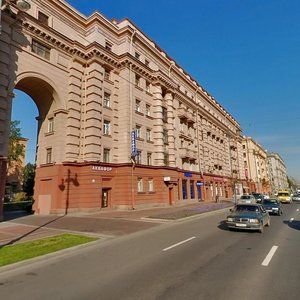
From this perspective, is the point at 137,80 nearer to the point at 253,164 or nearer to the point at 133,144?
the point at 133,144

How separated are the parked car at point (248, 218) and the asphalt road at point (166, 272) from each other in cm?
195

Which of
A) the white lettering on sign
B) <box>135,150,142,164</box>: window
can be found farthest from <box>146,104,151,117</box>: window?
the white lettering on sign

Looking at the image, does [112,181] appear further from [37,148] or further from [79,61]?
[79,61]

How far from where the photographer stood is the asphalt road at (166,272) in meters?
5.75

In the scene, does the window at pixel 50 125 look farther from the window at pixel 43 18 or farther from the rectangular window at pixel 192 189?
the rectangular window at pixel 192 189

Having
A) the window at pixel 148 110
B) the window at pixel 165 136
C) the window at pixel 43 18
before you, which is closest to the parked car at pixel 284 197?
the window at pixel 165 136

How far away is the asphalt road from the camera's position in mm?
5754

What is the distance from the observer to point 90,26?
30.3 metres

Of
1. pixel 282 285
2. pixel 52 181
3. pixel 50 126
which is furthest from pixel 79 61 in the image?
pixel 282 285

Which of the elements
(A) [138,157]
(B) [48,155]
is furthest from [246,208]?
(B) [48,155]

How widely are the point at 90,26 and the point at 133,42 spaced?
19.4 ft

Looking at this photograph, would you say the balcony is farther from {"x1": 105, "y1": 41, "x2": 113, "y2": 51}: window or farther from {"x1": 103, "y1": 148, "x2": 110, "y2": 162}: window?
{"x1": 105, "y1": 41, "x2": 113, "y2": 51}: window

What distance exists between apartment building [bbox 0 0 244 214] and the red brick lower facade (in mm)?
99

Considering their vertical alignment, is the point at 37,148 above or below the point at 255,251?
above
